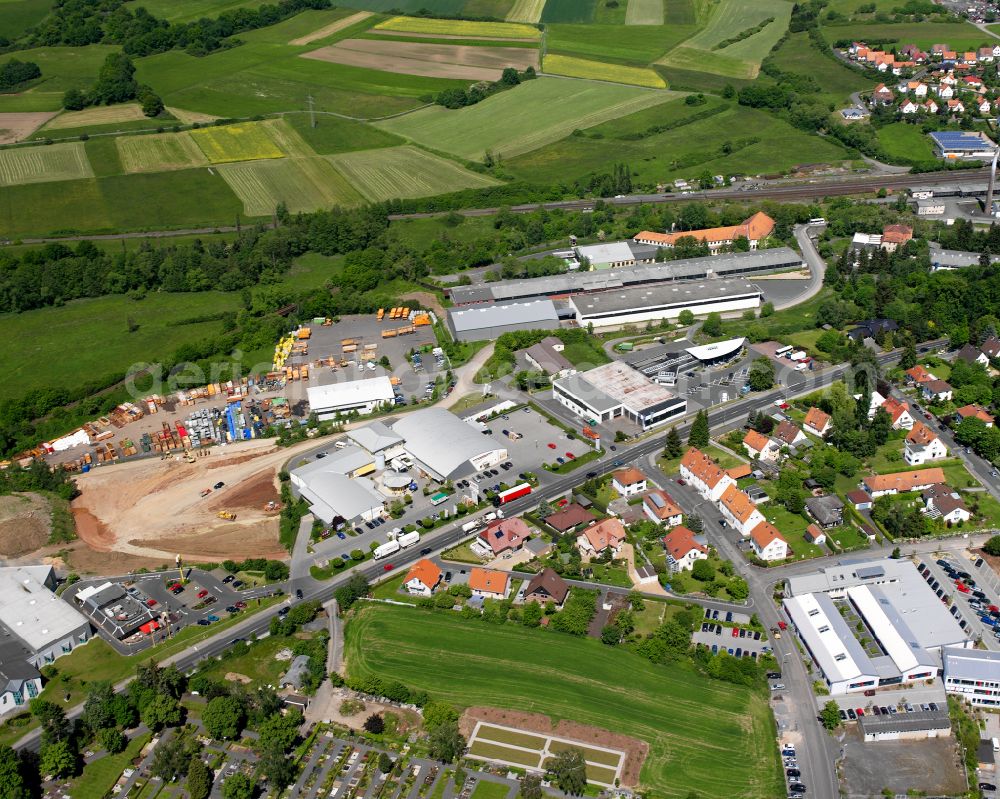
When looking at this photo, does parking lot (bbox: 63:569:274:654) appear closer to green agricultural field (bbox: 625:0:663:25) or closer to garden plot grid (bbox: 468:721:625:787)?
garden plot grid (bbox: 468:721:625:787)

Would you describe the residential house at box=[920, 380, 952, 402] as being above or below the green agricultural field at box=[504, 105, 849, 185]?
below

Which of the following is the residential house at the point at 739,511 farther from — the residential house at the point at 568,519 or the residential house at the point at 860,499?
the residential house at the point at 568,519

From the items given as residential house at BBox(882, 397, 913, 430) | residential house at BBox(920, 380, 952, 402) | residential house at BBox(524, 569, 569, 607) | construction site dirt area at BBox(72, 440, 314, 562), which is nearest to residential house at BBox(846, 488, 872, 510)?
residential house at BBox(882, 397, 913, 430)

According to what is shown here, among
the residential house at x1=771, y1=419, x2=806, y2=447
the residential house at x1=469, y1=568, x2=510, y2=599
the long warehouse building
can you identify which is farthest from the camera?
the long warehouse building

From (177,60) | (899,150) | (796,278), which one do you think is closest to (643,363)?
(796,278)

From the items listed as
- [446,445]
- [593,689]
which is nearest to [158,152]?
[446,445]

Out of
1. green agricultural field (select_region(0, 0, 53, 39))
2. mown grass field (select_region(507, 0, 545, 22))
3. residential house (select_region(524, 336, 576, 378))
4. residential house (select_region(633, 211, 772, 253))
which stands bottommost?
residential house (select_region(524, 336, 576, 378))

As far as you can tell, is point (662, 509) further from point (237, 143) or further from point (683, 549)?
point (237, 143)
